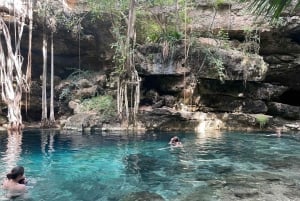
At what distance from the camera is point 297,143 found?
46.2ft

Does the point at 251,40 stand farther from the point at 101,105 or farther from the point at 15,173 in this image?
the point at 15,173

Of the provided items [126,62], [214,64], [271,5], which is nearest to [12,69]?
[126,62]

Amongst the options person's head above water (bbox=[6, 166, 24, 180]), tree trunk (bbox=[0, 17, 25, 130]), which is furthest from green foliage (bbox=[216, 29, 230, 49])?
person's head above water (bbox=[6, 166, 24, 180])

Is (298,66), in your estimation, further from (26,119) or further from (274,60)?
(26,119)

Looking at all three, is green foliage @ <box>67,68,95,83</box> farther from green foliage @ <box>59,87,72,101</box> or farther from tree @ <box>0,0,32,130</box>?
tree @ <box>0,0,32,130</box>

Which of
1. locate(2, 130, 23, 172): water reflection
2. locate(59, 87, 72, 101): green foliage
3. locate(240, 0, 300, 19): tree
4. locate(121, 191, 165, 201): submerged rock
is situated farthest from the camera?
locate(59, 87, 72, 101): green foliage

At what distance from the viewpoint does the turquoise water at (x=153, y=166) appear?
711 cm

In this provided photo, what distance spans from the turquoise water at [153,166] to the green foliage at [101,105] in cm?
190

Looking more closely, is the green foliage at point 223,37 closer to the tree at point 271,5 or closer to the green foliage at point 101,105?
the green foliage at point 101,105

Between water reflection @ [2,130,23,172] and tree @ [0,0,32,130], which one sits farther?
tree @ [0,0,32,130]

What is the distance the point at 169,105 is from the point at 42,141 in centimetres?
685

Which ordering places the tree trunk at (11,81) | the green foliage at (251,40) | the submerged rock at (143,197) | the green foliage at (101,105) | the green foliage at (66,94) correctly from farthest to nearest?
the green foliage at (66,94), the green foliage at (251,40), the green foliage at (101,105), the tree trunk at (11,81), the submerged rock at (143,197)

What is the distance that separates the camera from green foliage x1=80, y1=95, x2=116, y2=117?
17672mm

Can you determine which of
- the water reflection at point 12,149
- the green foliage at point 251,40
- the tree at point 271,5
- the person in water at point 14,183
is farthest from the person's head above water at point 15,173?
the green foliage at point 251,40
